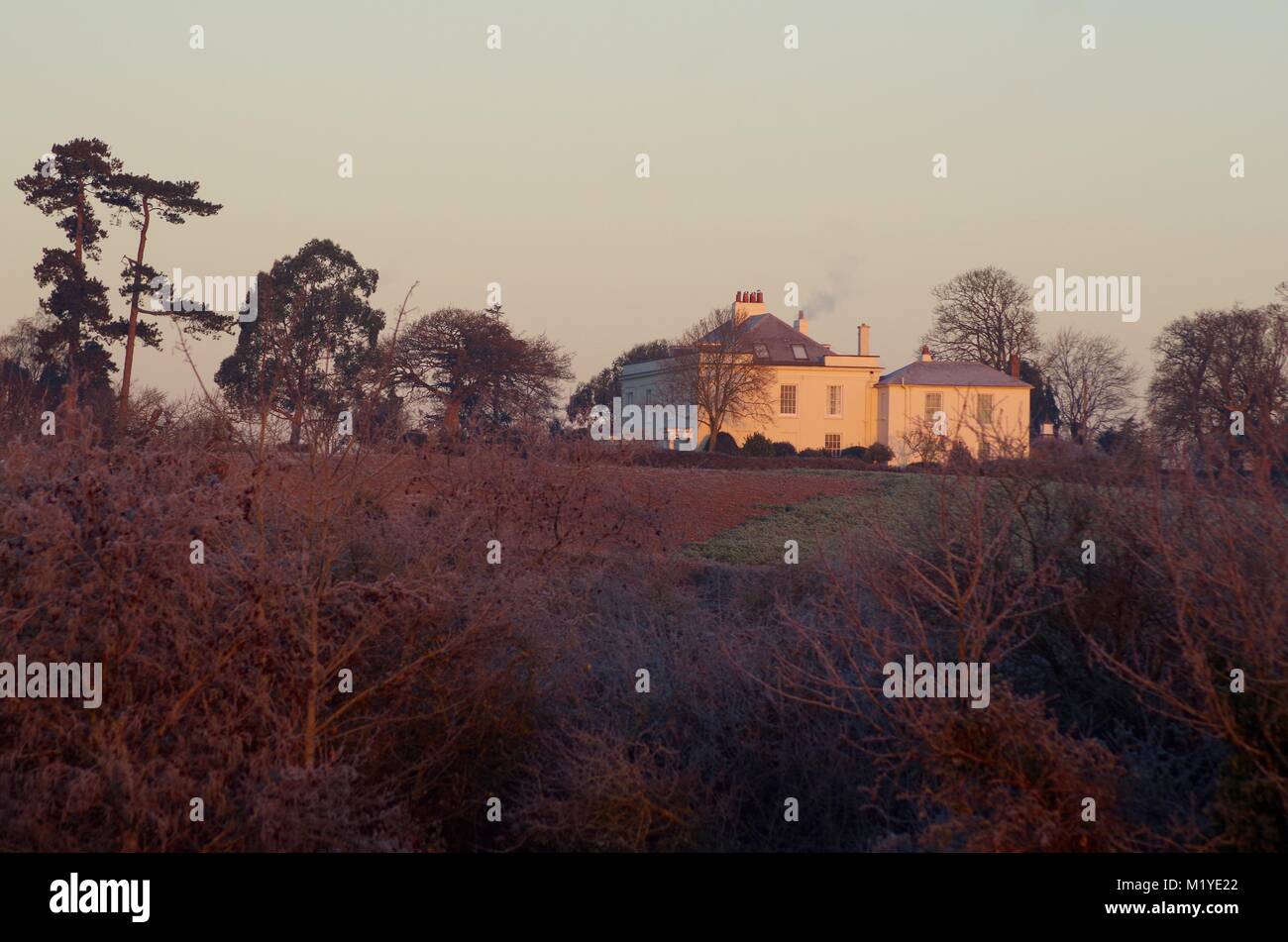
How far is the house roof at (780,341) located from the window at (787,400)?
102 centimetres

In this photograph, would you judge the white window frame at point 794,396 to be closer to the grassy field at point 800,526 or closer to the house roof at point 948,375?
the house roof at point 948,375

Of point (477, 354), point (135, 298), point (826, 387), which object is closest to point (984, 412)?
point (135, 298)

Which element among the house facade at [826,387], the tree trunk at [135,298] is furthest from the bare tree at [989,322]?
the tree trunk at [135,298]

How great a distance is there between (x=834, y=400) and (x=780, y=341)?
11.8ft

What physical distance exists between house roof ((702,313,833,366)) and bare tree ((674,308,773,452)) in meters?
2.11

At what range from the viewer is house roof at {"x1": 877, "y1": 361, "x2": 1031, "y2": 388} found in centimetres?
4775

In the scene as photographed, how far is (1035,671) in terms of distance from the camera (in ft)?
27.4

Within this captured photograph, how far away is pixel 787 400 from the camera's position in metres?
50.5

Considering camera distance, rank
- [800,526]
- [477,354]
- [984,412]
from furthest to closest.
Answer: [477,354]
[800,526]
[984,412]

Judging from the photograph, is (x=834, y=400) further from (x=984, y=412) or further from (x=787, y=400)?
(x=984, y=412)

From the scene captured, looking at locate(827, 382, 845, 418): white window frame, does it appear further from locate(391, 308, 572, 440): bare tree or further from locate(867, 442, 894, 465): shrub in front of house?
locate(391, 308, 572, 440): bare tree
